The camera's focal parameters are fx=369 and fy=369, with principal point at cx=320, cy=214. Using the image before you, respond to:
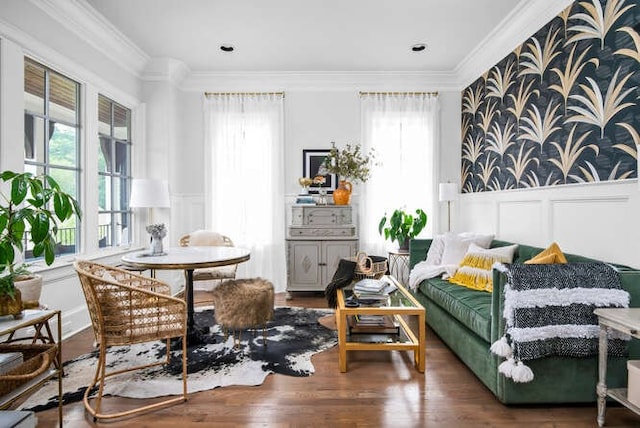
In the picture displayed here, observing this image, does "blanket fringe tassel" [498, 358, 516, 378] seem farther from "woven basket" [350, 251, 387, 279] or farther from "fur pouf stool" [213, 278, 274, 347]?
"fur pouf stool" [213, 278, 274, 347]

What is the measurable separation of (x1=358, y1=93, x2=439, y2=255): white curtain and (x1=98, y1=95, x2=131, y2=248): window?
2.99 m

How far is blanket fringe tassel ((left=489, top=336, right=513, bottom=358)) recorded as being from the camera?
2.01 meters

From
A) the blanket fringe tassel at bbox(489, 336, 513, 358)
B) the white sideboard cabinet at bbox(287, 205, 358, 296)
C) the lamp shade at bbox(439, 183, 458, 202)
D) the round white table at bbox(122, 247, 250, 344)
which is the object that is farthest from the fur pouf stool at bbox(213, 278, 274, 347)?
the lamp shade at bbox(439, 183, 458, 202)

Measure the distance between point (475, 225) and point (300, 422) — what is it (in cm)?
346

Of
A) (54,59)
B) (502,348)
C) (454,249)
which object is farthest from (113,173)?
(502,348)

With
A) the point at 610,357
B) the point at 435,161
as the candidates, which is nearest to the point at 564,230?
the point at 610,357

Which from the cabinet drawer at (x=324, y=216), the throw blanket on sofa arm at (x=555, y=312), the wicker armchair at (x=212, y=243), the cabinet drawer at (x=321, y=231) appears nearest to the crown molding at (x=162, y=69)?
the wicker armchair at (x=212, y=243)

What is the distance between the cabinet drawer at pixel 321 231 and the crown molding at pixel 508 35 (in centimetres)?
247

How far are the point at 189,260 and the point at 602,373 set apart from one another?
2543 millimetres

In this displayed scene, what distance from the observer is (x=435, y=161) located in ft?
16.5

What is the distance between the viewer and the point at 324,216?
15.3 ft

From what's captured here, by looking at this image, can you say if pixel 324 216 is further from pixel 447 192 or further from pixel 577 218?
pixel 577 218

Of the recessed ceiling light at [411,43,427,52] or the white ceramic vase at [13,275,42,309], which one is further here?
the recessed ceiling light at [411,43,427,52]

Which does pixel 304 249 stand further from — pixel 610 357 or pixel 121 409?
pixel 610 357
